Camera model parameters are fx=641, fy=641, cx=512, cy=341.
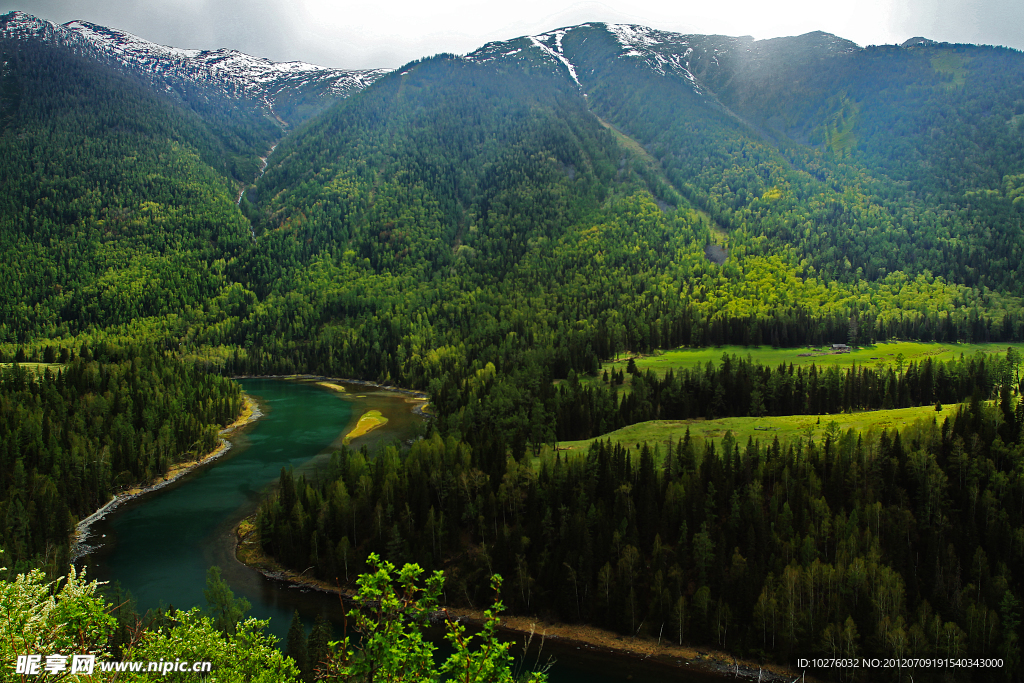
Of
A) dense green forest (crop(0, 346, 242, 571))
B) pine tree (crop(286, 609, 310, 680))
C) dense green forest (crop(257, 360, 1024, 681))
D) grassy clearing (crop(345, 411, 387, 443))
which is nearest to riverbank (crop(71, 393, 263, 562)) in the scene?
dense green forest (crop(0, 346, 242, 571))

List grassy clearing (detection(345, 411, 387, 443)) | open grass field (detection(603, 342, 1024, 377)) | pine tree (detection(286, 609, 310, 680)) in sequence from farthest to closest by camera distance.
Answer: open grass field (detection(603, 342, 1024, 377))
grassy clearing (detection(345, 411, 387, 443))
pine tree (detection(286, 609, 310, 680))

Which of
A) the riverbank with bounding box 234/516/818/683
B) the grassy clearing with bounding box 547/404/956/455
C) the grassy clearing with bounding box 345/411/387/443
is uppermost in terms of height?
the grassy clearing with bounding box 547/404/956/455

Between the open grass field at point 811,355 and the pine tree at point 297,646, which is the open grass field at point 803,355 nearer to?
the open grass field at point 811,355

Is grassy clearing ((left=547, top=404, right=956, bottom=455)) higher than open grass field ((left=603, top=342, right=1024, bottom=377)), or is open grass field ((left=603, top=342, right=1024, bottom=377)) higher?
grassy clearing ((left=547, top=404, right=956, bottom=455))

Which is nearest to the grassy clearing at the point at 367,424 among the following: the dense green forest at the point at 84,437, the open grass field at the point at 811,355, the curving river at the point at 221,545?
the curving river at the point at 221,545

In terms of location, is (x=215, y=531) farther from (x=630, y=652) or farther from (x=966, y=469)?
(x=966, y=469)

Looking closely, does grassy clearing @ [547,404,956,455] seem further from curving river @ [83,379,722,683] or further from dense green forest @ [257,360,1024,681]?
curving river @ [83,379,722,683]

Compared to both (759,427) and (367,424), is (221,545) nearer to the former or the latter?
(367,424)
